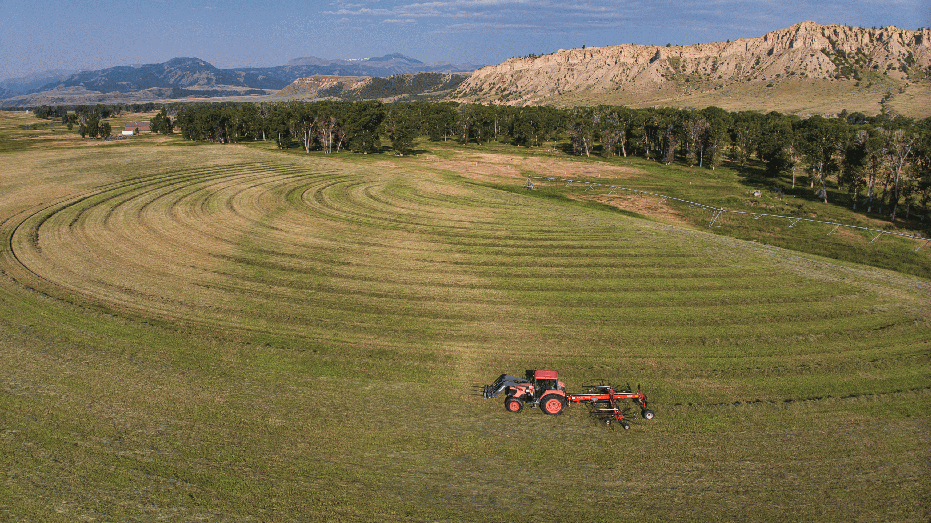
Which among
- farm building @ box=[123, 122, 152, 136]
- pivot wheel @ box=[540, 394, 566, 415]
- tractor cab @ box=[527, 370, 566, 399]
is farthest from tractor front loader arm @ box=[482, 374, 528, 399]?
farm building @ box=[123, 122, 152, 136]

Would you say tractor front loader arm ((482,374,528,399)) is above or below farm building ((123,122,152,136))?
below

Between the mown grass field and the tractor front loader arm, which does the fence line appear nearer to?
the mown grass field

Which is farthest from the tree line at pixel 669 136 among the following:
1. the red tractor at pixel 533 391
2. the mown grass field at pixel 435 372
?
the red tractor at pixel 533 391

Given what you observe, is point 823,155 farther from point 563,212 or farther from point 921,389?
point 921,389

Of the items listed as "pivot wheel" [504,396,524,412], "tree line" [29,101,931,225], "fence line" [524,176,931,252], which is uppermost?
"tree line" [29,101,931,225]

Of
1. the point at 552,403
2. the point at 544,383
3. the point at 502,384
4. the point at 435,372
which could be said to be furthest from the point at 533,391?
the point at 435,372

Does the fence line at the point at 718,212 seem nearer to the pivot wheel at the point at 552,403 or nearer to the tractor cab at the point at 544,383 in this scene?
the tractor cab at the point at 544,383
